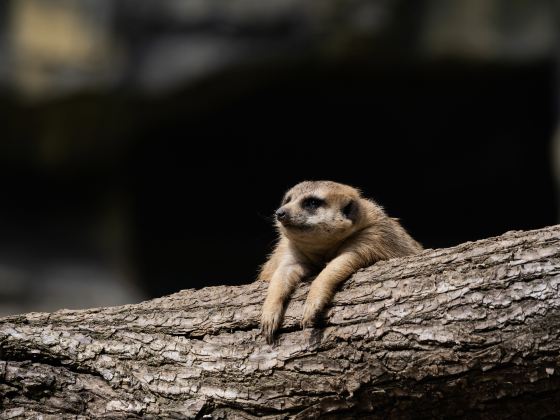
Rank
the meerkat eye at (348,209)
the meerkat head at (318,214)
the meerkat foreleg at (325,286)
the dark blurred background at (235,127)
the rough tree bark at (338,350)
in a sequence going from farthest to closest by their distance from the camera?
1. the dark blurred background at (235,127)
2. the meerkat eye at (348,209)
3. the meerkat head at (318,214)
4. the meerkat foreleg at (325,286)
5. the rough tree bark at (338,350)

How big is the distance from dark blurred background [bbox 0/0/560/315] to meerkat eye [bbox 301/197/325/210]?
3.87 meters

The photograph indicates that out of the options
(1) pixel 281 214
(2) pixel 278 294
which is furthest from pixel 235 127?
Answer: (2) pixel 278 294

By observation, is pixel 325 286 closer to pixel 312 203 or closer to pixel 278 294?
pixel 278 294

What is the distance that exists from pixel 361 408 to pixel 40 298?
5896 mm

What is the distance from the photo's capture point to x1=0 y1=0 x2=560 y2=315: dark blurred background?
7887mm

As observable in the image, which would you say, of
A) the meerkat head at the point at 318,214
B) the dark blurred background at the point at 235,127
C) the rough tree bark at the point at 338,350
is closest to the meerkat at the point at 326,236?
the meerkat head at the point at 318,214

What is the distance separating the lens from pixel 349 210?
3.67 meters

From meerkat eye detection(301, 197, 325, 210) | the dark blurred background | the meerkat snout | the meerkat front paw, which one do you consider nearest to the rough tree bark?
the meerkat front paw

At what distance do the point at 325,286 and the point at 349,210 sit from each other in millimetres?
630

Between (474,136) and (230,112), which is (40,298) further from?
(474,136)

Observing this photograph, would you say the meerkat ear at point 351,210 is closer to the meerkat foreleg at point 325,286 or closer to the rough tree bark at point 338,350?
the meerkat foreleg at point 325,286

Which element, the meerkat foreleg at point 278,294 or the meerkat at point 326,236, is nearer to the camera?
the meerkat foreleg at point 278,294

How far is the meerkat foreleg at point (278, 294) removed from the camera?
3117 mm

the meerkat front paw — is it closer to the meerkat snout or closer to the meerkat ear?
the meerkat snout
